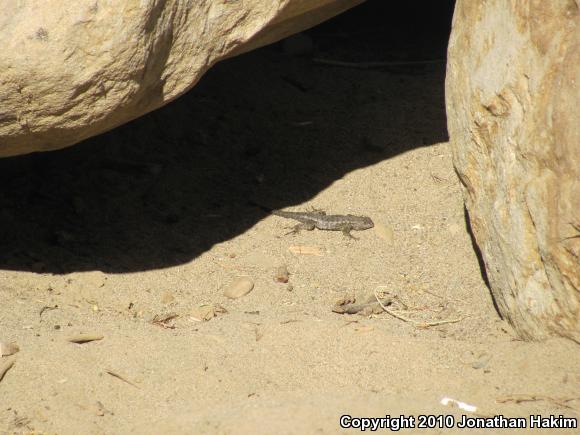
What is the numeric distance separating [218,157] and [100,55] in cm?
247

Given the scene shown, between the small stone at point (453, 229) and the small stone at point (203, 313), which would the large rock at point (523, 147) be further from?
the small stone at point (203, 313)

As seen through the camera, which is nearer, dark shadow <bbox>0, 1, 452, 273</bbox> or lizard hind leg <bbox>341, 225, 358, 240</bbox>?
dark shadow <bbox>0, 1, 452, 273</bbox>

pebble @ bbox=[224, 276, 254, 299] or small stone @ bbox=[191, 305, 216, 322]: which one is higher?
pebble @ bbox=[224, 276, 254, 299]

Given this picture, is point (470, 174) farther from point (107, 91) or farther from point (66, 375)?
point (66, 375)

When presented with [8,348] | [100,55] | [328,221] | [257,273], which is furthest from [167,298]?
[100,55]

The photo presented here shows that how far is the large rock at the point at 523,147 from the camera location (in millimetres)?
3678

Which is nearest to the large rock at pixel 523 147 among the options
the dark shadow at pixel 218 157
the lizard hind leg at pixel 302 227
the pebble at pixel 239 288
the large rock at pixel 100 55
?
the large rock at pixel 100 55

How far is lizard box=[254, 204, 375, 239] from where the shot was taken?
5.76 meters

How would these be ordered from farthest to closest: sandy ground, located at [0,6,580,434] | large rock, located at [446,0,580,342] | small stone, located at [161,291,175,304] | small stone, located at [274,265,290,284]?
small stone, located at [274,265,290,284] → small stone, located at [161,291,175,304] → sandy ground, located at [0,6,580,434] → large rock, located at [446,0,580,342]

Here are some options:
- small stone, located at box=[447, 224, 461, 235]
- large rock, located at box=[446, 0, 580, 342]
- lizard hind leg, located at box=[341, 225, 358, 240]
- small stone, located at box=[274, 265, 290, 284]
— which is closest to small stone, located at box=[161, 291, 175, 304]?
small stone, located at box=[274, 265, 290, 284]

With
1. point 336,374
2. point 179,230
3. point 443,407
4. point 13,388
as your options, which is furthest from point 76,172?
point 443,407

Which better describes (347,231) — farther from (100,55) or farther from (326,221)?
(100,55)

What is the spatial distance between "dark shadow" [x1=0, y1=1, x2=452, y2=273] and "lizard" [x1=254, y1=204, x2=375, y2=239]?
0.50ft

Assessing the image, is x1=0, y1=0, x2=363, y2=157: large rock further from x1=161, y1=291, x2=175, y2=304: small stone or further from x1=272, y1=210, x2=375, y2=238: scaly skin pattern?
x1=272, y1=210, x2=375, y2=238: scaly skin pattern
